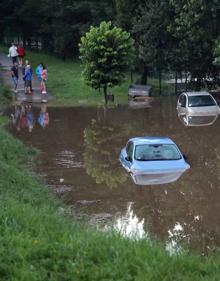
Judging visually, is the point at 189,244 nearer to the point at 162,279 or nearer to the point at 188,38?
the point at 162,279

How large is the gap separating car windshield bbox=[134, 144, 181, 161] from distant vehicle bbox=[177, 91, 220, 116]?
45.7ft

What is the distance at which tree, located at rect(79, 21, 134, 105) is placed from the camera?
34.8 metres

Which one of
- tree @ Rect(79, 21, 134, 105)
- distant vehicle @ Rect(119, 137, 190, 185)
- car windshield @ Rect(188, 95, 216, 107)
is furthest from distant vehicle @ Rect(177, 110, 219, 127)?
distant vehicle @ Rect(119, 137, 190, 185)

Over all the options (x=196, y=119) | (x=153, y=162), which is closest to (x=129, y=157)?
(x=153, y=162)

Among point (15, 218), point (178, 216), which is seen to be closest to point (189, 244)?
point (178, 216)

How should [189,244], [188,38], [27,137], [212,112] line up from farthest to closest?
[188,38]
[212,112]
[27,137]
[189,244]

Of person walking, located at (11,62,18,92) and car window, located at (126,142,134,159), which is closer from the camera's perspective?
car window, located at (126,142,134,159)

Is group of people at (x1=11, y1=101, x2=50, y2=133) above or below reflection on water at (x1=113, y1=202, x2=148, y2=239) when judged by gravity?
below

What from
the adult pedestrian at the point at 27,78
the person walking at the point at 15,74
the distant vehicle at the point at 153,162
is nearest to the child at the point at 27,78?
the adult pedestrian at the point at 27,78

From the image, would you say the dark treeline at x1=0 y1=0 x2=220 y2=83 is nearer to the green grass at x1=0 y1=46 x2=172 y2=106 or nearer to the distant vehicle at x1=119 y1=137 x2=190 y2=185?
the green grass at x1=0 y1=46 x2=172 y2=106

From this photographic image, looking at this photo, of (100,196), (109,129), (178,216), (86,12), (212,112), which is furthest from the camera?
(86,12)

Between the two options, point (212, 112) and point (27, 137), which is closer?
point (27, 137)

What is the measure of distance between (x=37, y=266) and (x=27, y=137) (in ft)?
63.0

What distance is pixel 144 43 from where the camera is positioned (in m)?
40.1
